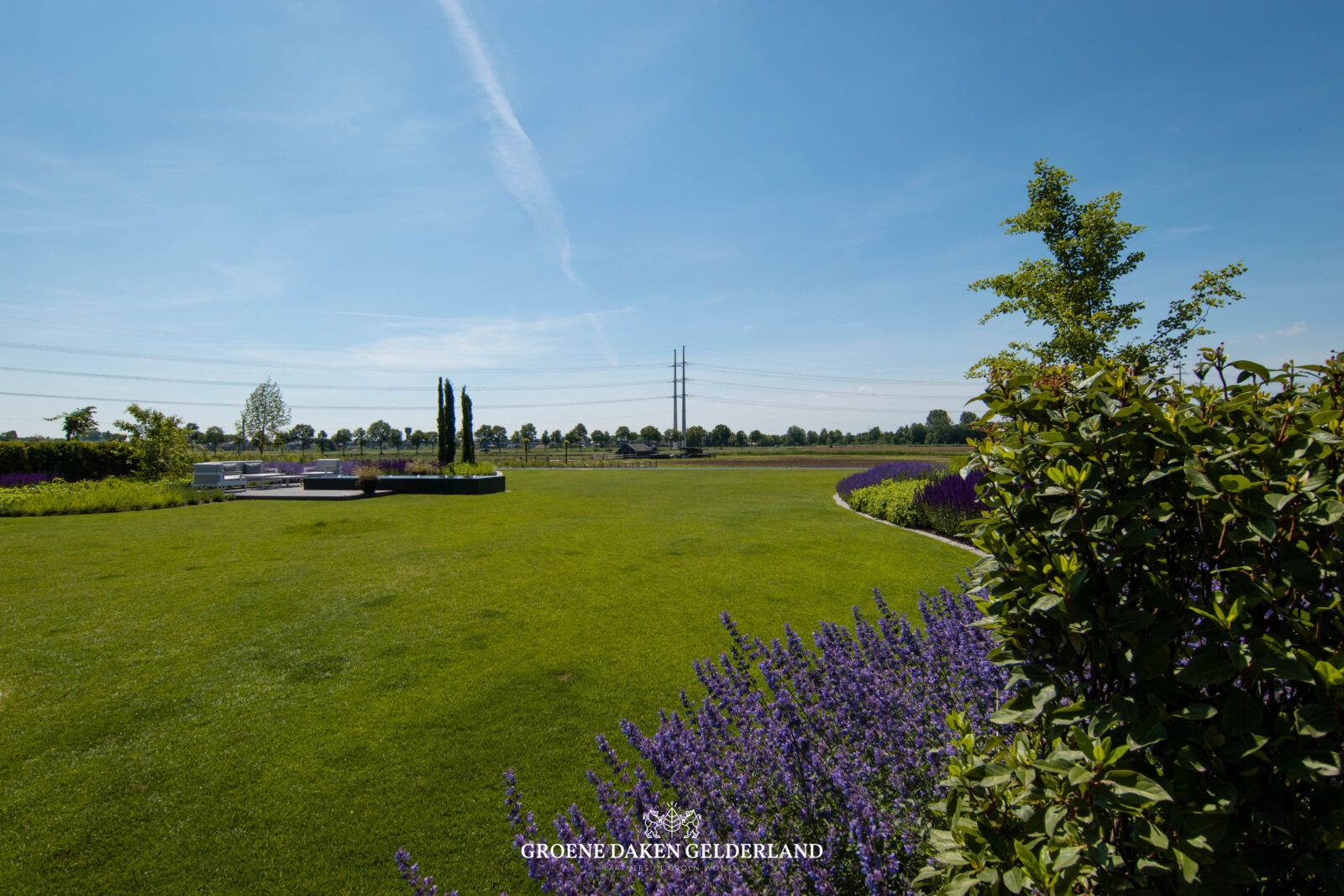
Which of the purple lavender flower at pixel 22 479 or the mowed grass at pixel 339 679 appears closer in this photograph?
the mowed grass at pixel 339 679

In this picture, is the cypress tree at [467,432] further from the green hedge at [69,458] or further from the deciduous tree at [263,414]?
the deciduous tree at [263,414]

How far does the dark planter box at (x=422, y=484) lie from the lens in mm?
19125

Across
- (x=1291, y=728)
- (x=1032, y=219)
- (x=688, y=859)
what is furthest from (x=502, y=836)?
(x=1032, y=219)

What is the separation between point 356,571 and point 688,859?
724 cm

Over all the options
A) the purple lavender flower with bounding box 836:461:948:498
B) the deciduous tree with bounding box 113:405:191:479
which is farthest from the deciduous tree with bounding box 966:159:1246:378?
the deciduous tree with bounding box 113:405:191:479

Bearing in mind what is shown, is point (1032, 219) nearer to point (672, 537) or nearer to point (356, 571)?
point (672, 537)

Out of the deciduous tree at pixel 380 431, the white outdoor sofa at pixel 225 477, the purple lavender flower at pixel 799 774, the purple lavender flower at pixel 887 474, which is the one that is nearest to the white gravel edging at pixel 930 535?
the purple lavender flower at pixel 887 474

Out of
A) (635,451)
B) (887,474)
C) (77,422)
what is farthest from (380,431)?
(887,474)

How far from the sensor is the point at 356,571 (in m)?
7.73

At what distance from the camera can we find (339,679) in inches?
175

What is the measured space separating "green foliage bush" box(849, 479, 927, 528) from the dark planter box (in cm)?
1246

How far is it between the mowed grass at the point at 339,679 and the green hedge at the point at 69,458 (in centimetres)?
1409

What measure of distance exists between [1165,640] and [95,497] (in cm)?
2117

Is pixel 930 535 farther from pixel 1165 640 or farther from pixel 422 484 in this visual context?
pixel 422 484
